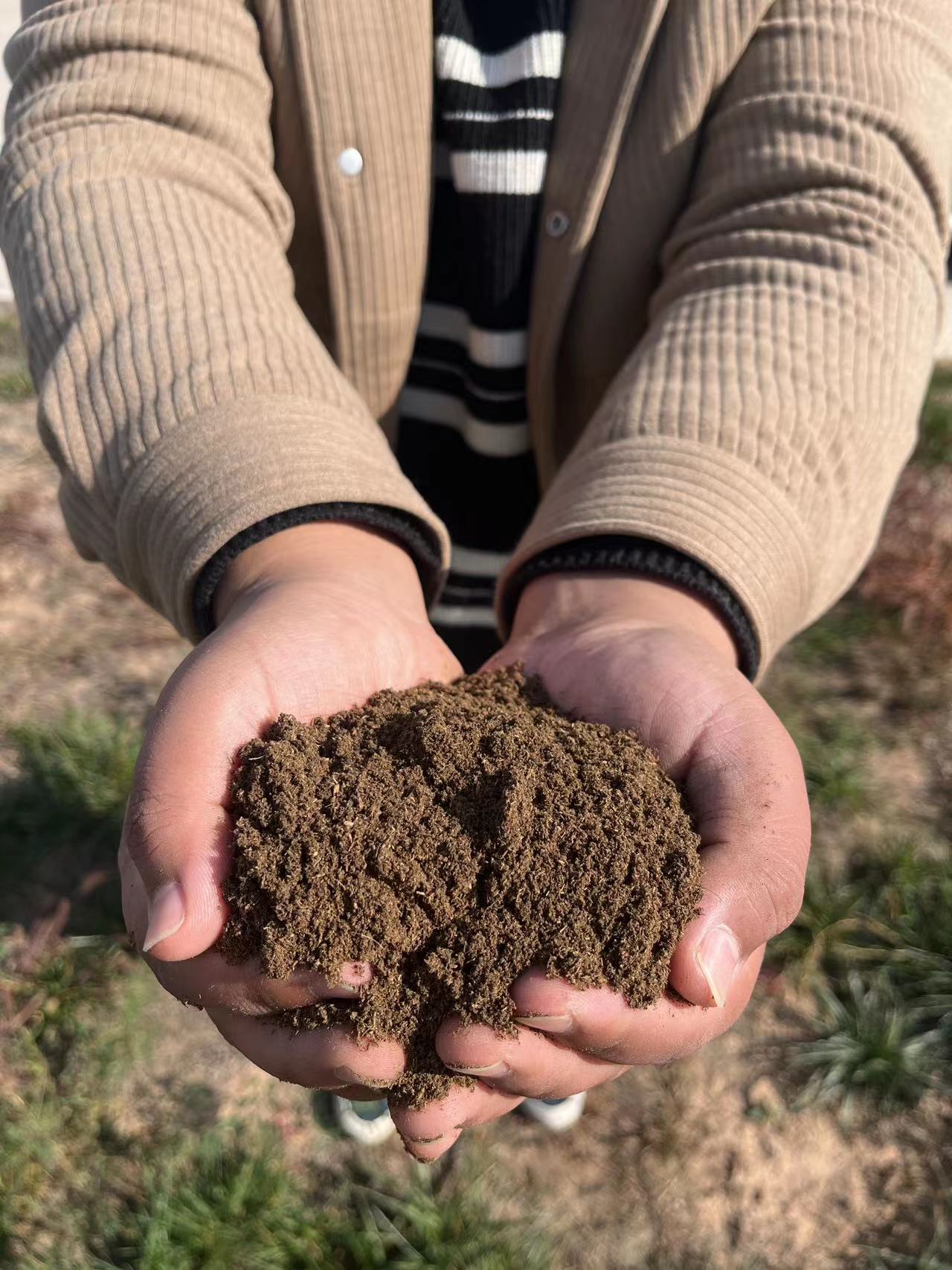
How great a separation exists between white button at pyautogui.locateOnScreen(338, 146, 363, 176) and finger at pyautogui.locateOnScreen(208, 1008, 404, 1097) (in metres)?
1.45

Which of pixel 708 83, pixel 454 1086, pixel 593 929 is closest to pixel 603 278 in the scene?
pixel 708 83

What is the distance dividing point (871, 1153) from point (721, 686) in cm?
155

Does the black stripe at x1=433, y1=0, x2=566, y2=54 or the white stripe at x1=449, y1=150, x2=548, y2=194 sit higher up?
the black stripe at x1=433, y1=0, x2=566, y2=54

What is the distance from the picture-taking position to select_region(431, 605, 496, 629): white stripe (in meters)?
2.63

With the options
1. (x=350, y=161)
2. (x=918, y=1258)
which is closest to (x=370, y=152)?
(x=350, y=161)

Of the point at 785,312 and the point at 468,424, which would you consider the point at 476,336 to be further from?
the point at 785,312

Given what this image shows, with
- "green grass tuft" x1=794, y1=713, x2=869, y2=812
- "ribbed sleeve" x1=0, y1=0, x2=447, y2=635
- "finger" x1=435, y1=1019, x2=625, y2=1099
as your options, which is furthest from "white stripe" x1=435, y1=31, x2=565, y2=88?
"green grass tuft" x1=794, y1=713, x2=869, y2=812

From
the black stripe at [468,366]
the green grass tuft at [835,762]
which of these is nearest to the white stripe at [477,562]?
the black stripe at [468,366]

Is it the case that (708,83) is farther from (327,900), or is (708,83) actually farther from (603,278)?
(327,900)

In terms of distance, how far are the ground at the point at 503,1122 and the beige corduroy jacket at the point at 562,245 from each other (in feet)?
4.23

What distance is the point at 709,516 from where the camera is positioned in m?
1.63

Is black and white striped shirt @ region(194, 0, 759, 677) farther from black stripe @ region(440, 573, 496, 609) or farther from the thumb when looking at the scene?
the thumb

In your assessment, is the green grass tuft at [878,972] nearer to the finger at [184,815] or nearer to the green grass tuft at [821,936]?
the green grass tuft at [821,936]

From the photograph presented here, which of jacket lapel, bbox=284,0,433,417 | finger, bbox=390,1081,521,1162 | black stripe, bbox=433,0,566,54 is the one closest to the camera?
finger, bbox=390,1081,521,1162
